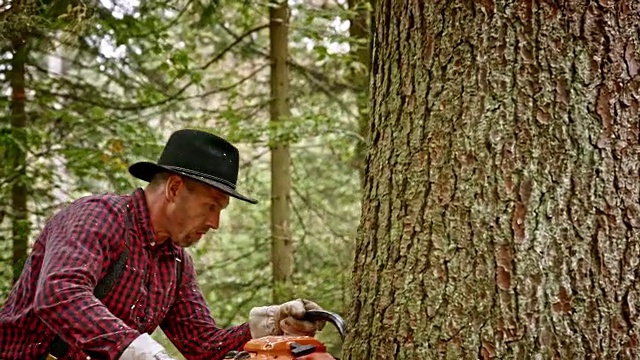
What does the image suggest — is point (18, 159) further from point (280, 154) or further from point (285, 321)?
point (285, 321)

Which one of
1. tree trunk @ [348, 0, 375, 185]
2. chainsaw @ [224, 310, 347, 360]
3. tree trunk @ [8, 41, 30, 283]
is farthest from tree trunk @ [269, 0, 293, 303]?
chainsaw @ [224, 310, 347, 360]

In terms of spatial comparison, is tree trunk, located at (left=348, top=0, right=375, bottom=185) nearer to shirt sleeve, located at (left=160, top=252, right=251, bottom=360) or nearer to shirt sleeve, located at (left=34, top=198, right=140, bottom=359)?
shirt sleeve, located at (left=160, top=252, right=251, bottom=360)

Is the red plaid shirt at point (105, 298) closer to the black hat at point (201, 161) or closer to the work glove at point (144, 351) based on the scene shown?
the work glove at point (144, 351)

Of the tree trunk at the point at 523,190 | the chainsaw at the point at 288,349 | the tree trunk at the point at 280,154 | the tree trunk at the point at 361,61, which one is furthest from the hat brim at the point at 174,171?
the tree trunk at the point at 280,154

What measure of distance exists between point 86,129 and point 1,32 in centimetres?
237

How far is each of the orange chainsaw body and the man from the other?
44 cm

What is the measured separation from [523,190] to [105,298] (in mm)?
1993

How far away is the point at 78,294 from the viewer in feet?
9.55

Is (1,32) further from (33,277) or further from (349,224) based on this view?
(349,224)

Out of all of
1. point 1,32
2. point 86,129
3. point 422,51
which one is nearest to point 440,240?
point 422,51

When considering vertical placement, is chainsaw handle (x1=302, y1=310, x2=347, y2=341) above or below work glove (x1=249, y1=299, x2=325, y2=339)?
above

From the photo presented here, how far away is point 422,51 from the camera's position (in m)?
2.36

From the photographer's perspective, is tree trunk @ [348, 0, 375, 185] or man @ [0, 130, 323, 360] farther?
tree trunk @ [348, 0, 375, 185]

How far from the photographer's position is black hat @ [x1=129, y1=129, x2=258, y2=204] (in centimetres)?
342
